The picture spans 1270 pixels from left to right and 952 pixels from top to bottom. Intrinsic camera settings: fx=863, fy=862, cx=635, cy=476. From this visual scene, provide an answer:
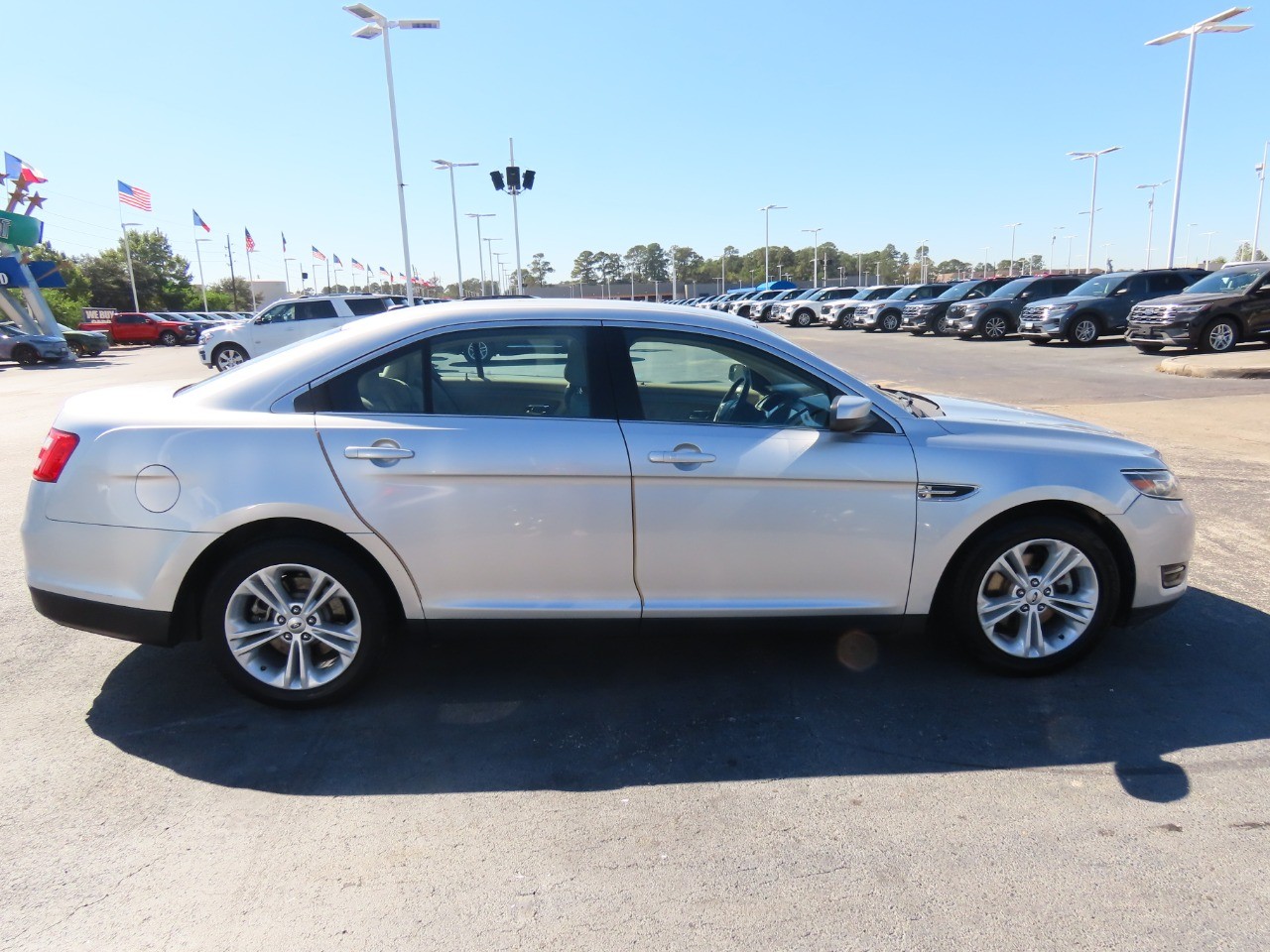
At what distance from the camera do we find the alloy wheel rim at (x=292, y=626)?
11.3ft

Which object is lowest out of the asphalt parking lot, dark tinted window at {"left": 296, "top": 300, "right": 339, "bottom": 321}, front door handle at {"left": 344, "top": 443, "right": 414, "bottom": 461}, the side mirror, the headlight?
the asphalt parking lot

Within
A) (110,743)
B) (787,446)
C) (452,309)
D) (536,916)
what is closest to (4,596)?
(110,743)

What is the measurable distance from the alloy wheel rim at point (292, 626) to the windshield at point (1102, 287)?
22416 mm

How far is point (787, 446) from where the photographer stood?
138 inches

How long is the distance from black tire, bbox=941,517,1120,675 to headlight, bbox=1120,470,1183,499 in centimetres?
30

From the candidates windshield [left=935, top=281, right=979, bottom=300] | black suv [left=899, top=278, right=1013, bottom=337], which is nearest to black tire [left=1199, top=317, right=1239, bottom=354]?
black suv [left=899, top=278, right=1013, bottom=337]

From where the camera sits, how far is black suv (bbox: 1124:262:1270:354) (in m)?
17.2

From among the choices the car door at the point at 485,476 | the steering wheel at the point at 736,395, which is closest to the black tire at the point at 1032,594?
the steering wheel at the point at 736,395

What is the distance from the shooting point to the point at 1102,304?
2111cm

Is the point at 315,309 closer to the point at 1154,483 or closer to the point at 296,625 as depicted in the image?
the point at 296,625

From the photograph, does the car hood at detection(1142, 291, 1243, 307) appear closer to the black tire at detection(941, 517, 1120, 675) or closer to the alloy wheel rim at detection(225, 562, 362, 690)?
the black tire at detection(941, 517, 1120, 675)

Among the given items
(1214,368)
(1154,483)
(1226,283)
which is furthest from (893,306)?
(1154,483)

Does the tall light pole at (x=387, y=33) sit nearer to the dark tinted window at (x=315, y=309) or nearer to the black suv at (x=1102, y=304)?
the dark tinted window at (x=315, y=309)

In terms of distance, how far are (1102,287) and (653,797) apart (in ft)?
75.0
